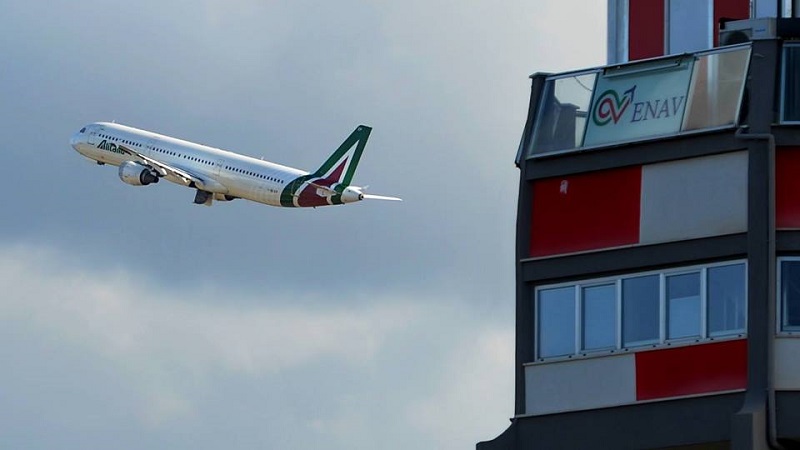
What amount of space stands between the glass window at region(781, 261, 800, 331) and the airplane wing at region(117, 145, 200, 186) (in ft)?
366

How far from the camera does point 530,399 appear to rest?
120 ft

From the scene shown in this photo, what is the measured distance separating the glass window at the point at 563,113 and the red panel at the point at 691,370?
14.9 ft

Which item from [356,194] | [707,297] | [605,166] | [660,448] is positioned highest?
[356,194]

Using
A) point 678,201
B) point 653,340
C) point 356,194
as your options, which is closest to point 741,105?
point 678,201

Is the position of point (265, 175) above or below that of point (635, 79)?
above

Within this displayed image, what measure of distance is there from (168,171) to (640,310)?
370 ft

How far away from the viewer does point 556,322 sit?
36250 mm

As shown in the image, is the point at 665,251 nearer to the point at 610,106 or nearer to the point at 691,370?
the point at 691,370

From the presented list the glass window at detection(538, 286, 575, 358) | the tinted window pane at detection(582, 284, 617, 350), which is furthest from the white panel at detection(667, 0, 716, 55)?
the tinted window pane at detection(582, 284, 617, 350)

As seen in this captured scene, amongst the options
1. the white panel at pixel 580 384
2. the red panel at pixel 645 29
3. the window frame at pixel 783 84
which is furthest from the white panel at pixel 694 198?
the red panel at pixel 645 29

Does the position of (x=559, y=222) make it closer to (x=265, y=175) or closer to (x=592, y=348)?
(x=592, y=348)

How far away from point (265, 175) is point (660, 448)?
4259 inches

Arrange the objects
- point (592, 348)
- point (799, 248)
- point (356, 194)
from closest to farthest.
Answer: point (799, 248), point (592, 348), point (356, 194)

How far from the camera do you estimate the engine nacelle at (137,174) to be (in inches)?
5650
